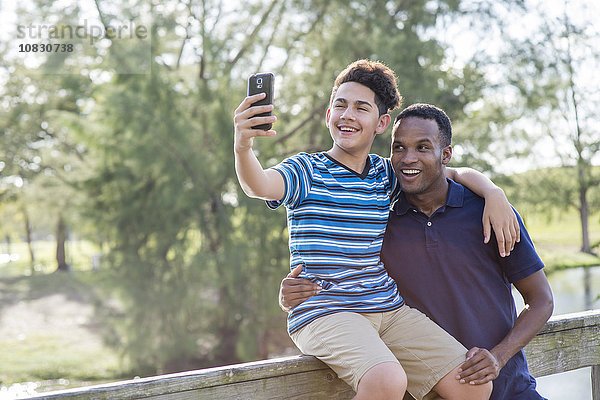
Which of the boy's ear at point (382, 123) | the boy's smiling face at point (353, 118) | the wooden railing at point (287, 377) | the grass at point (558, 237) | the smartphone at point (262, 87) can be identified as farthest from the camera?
the grass at point (558, 237)

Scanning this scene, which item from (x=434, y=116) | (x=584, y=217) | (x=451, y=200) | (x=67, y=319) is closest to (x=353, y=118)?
(x=434, y=116)

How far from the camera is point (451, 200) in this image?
1.94 metres

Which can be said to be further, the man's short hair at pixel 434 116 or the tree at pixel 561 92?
the tree at pixel 561 92

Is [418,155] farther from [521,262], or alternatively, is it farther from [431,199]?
[521,262]

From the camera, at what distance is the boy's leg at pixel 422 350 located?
5.50 ft

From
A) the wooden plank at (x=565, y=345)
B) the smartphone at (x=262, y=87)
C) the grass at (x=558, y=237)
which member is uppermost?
the smartphone at (x=262, y=87)

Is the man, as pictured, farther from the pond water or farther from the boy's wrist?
the pond water

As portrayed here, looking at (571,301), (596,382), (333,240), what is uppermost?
(333,240)

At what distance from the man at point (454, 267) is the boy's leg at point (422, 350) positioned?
0.22ft

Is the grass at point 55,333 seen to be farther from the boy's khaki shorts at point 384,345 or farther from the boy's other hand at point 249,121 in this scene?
the boy's other hand at point 249,121

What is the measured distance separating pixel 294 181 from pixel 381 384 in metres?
0.59

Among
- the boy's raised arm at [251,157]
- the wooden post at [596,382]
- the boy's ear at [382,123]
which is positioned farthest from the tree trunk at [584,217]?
the boy's raised arm at [251,157]

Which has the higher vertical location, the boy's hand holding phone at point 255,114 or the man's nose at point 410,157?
the boy's hand holding phone at point 255,114

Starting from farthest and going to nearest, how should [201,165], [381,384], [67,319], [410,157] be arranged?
[67,319], [201,165], [410,157], [381,384]
